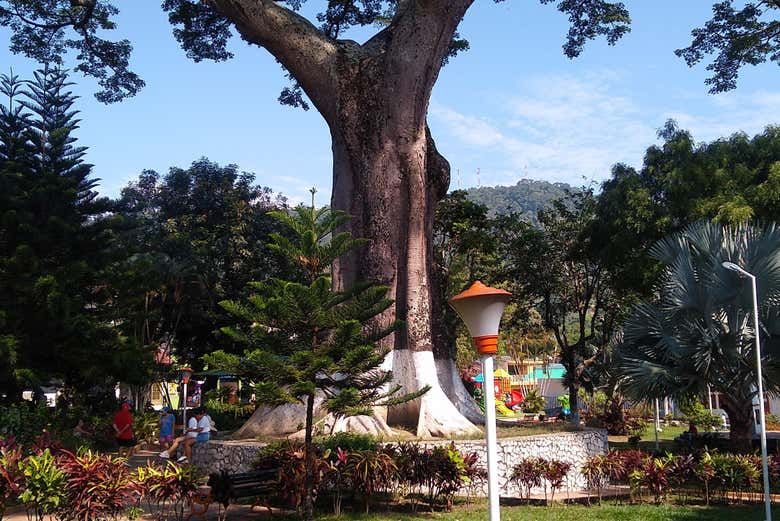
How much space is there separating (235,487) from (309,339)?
6.67 ft

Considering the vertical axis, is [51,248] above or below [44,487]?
above

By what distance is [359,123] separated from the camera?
13977 mm

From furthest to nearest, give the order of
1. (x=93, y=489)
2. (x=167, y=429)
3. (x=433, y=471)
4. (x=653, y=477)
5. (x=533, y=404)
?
(x=533, y=404), (x=167, y=429), (x=653, y=477), (x=433, y=471), (x=93, y=489)

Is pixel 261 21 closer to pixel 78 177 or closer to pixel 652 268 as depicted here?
pixel 78 177

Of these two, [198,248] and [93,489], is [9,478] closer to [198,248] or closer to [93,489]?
[93,489]

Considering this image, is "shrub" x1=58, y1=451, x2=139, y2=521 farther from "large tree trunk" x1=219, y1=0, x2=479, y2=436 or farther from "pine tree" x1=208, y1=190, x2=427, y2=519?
"large tree trunk" x1=219, y1=0, x2=479, y2=436

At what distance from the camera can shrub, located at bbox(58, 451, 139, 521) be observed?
321 inches

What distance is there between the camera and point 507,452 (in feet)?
38.4

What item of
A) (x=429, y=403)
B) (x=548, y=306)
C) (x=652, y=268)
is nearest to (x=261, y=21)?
(x=429, y=403)

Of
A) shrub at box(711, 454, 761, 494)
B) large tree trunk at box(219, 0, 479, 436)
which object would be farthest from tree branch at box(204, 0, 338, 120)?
shrub at box(711, 454, 761, 494)

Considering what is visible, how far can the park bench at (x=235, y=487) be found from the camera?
9219 millimetres

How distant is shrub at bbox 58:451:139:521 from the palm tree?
8862 mm

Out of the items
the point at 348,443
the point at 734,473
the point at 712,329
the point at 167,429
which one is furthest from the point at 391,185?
the point at 167,429

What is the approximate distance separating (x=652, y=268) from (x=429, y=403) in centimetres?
1057
